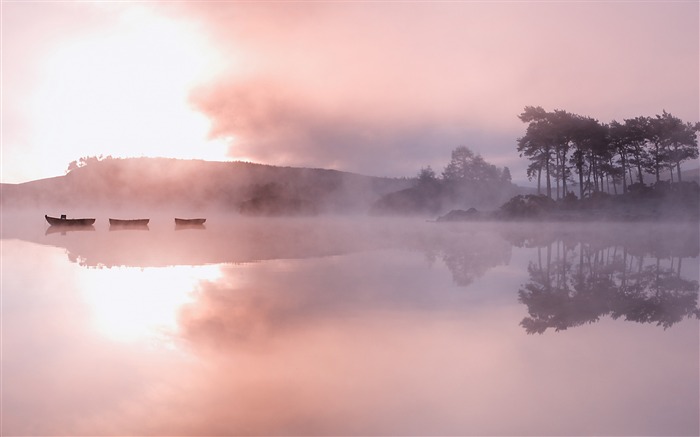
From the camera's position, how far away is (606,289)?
1480 centimetres

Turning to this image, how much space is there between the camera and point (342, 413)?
21.3ft

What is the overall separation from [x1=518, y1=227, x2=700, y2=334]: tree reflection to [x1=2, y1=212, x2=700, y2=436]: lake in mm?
96

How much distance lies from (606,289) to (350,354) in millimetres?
9844

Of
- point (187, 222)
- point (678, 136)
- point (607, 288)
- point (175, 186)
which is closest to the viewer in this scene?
point (607, 288)

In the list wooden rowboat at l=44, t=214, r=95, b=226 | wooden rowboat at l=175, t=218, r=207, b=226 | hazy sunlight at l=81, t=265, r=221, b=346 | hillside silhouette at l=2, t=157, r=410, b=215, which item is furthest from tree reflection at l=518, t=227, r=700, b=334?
hillside silhouette at l=2, t=157, r=410, b=215

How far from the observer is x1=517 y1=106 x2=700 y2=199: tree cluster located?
6481cm

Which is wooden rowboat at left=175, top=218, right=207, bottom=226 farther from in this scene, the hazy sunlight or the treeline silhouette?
the treeline silhouette

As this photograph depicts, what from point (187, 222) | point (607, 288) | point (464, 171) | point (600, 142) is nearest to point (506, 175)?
point (464, 171)

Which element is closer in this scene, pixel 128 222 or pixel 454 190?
pixel 128 222

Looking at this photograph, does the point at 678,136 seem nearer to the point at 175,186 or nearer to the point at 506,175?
the point at 506,175

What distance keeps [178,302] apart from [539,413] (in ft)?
31.1

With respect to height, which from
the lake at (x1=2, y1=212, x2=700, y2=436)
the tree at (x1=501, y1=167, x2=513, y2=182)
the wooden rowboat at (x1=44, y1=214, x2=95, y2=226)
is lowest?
the lake at (x1=2, y1=212, x2=700, y2=436)

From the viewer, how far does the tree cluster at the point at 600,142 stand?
213 ft

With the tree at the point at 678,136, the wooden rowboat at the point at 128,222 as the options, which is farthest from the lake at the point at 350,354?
the tree at the point at 678,136
